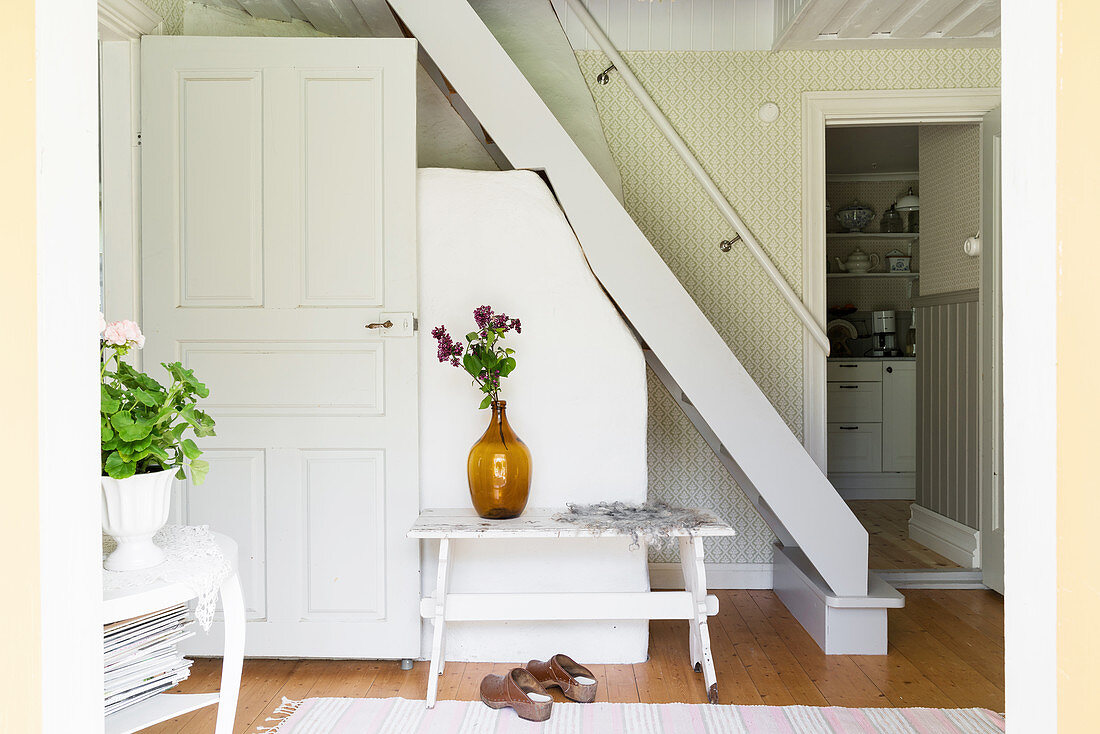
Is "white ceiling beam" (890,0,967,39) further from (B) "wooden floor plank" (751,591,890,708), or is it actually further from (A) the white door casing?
(B) "wooden floor plank" (751,591,890,708)

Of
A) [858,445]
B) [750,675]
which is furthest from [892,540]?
[750,675]

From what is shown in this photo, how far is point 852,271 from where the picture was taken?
6.01m

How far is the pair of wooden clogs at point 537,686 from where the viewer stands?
219 centimetres

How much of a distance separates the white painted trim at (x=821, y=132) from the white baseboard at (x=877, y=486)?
235 centimetres

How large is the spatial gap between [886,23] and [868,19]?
0.11 meters

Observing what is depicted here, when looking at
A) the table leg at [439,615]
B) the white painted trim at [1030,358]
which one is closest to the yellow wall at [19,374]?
the white painted trim at [1030,358]

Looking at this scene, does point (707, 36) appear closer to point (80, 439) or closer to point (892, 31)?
point (892, 31)

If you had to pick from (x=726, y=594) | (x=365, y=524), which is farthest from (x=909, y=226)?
(x=365, y=524)

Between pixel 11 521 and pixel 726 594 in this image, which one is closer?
pixel 11 521

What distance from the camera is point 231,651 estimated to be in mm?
1631

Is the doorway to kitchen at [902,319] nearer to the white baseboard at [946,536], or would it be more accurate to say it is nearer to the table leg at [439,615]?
the white baseboard at [946,536]

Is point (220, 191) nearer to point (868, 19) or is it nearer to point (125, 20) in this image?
point (125, 20)

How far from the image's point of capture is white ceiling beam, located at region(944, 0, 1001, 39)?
3086 millimetres

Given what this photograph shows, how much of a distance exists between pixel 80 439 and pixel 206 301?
170cm
